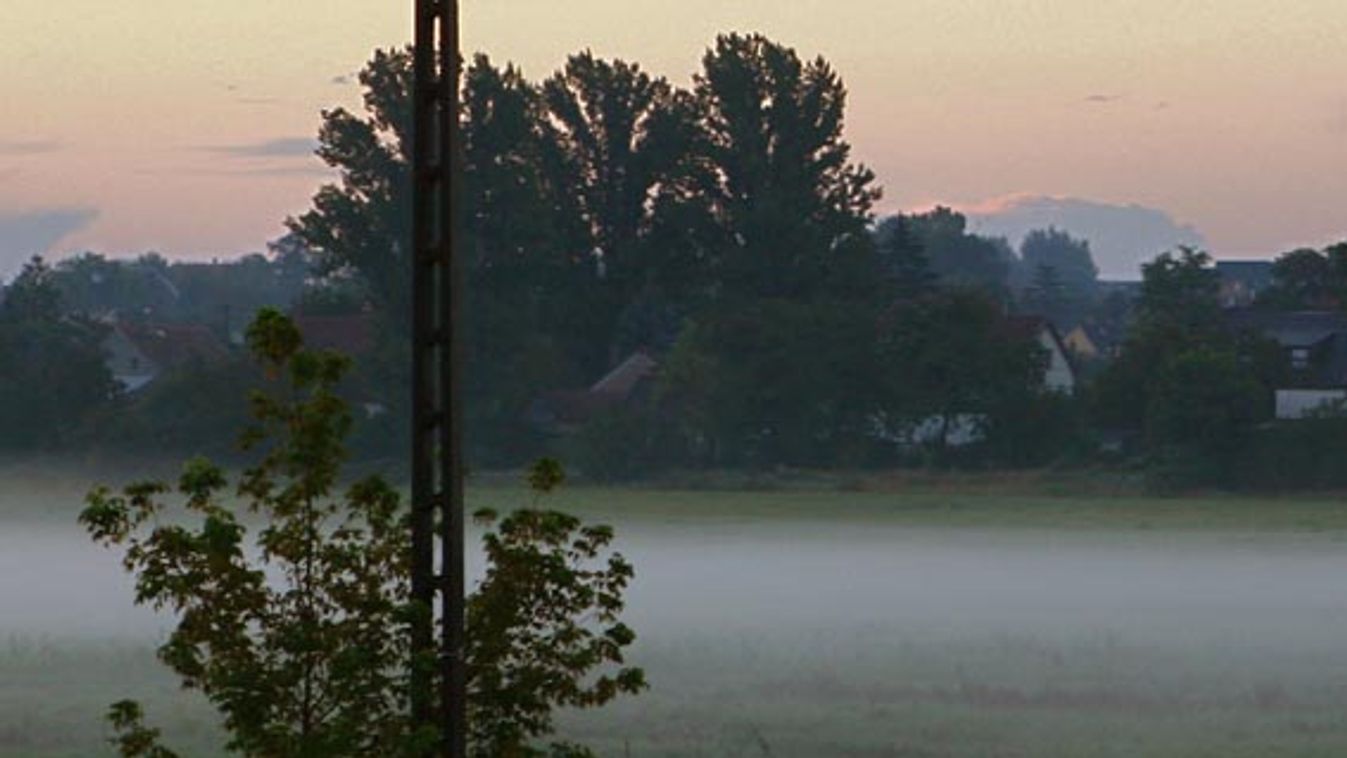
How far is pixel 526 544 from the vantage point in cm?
2041

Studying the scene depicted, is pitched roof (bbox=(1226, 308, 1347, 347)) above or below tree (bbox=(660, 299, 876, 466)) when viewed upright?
above

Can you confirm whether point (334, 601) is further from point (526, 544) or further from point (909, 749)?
point (909, 749)

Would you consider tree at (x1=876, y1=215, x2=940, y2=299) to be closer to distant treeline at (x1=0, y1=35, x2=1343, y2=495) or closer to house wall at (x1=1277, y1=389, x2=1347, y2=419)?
distant treeline at (x1=0, y1=35, x2=1343, y2=495)

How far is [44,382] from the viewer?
149125 mm

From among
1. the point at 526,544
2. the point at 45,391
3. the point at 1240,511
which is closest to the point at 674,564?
the point at 1240,511

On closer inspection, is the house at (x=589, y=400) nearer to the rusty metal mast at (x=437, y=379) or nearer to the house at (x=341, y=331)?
the house at (x=341, y=331)

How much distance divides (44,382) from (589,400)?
85.0ft

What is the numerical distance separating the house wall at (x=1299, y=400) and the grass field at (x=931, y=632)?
7786mm

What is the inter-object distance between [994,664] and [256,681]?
33227 millimetres

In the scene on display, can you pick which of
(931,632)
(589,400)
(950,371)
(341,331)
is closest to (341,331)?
(341,331)

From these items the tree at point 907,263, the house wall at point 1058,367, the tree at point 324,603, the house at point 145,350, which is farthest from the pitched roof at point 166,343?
the tree at point 324,603

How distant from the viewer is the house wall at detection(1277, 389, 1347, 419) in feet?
427

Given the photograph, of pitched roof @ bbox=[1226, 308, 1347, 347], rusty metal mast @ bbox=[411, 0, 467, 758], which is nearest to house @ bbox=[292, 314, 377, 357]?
pitched roof @ bbox=[1226, 308, 1347, 347]

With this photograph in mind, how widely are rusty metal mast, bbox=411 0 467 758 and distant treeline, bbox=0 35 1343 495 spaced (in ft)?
338
